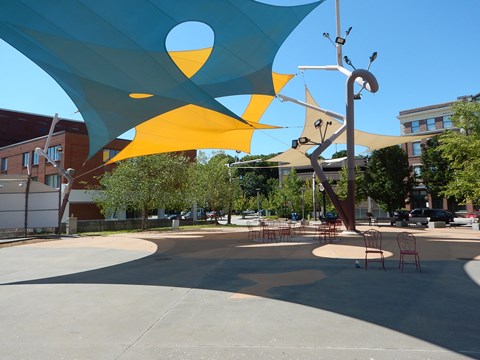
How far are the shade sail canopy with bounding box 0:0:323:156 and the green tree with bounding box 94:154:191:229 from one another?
1364 centimetres

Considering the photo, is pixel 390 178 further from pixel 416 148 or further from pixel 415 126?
pixel 415 126

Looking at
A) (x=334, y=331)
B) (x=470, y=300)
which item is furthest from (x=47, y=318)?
(x=470, y=300)

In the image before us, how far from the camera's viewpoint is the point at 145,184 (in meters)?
28.6

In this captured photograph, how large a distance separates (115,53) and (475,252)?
14.1 m

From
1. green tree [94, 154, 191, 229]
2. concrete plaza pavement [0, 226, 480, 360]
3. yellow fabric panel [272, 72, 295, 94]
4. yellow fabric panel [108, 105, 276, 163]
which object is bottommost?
concrete plaza pavement [0, 226, 480, 360]

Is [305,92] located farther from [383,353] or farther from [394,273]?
[383,353]

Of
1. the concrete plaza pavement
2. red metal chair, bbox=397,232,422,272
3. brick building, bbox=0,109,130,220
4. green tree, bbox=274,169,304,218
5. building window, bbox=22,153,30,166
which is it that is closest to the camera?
the concrete plaza pavement

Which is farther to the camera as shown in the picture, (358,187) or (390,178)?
(358,187)

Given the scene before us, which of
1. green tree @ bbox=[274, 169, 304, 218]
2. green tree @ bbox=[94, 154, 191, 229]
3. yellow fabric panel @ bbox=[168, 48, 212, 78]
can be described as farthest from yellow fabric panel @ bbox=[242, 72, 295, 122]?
green tree @ bbox=[274, 169, 304, 218]

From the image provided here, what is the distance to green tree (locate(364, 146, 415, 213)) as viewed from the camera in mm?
38531

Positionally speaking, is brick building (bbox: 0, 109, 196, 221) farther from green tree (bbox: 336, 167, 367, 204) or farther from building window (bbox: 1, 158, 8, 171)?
green tree (bbox: 336, 167, 367, 204)

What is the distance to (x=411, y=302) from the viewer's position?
251 inches

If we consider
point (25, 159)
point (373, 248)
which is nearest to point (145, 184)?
point (373, 248)

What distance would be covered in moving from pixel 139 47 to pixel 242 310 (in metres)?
9.03
